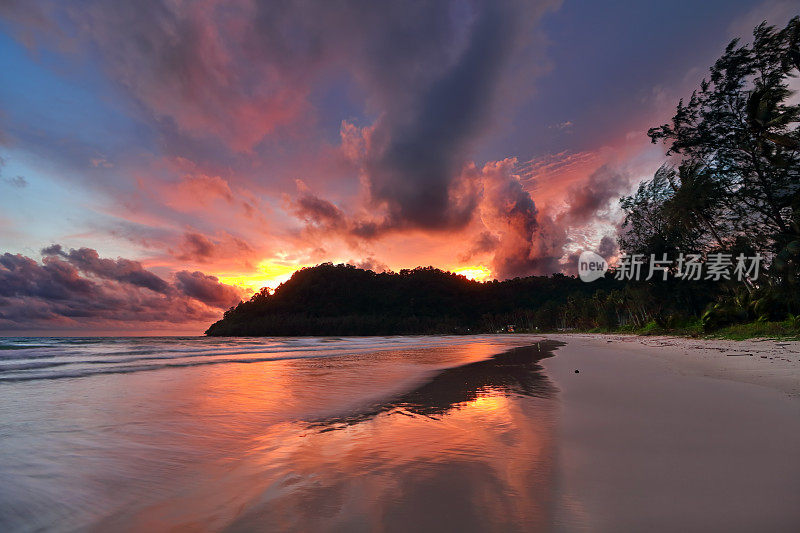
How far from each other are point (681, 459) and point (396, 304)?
14614 cm

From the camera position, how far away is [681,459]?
130 inches

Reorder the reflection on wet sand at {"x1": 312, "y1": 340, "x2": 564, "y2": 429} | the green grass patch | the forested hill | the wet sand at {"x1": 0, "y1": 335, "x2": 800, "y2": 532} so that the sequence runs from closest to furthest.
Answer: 1. the wet sand at {"x1": 0, "y1": 335, "x2": 800, "y2": 532}
2. the reflection on wet sand at {"x1": 312, "y1": 340, "x2": 564, "y2": 429}
3. the green grass patch
4. the forested hill

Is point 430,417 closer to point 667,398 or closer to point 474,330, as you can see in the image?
point 667,398

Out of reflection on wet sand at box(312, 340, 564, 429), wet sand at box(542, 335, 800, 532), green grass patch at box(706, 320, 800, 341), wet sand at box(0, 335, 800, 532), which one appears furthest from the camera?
green grass patch at box(706, 320, 800, 341)

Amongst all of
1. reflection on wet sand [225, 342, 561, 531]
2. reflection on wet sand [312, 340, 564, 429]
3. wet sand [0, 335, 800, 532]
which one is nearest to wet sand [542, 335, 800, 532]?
wet sand [0, 335, 800, 532]

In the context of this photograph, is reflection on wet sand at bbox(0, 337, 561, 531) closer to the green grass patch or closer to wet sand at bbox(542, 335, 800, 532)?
wet sand at bbox(542, 335, 800, 532)

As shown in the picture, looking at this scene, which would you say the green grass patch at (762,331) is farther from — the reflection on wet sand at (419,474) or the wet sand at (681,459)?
the reflection on wet sand at (419,474)

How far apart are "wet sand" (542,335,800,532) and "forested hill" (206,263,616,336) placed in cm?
10983

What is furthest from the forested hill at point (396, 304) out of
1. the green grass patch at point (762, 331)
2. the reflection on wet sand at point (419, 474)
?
the reflection on wet sand at point (419, 474)

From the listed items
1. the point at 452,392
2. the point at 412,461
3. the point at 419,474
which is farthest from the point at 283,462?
the point at 452,392

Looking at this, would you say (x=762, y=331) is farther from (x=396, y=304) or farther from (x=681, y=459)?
(x=396, y=304)

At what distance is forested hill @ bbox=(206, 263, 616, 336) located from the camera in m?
118

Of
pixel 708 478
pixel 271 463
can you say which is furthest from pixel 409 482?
pixel 708 478

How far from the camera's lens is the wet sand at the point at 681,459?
89.9 inches
